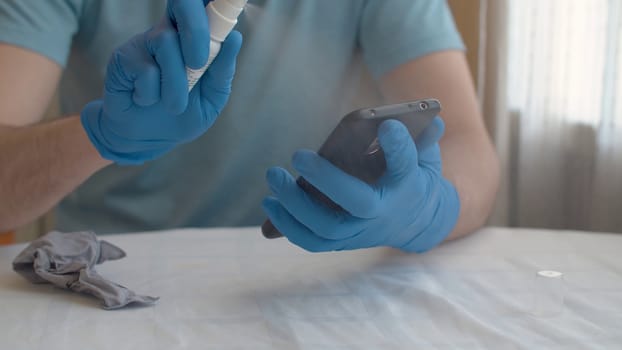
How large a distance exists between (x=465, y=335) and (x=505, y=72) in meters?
1.15

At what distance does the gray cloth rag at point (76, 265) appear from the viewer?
768 mm

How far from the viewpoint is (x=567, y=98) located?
5.45ft

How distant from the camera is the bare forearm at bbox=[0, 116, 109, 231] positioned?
993mm

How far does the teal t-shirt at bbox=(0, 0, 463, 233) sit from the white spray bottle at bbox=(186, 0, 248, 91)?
610mm

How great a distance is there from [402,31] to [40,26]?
0.59m

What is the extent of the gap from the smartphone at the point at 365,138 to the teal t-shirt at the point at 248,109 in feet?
1.66

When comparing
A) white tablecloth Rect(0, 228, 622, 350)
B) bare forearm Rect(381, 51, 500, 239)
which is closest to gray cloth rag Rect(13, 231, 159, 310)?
white tablecloth Rect(0, 228, 622, 350)

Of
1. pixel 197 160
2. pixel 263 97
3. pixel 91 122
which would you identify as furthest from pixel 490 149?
pixel 91 122

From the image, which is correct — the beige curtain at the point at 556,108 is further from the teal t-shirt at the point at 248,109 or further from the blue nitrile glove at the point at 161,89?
the blue nitrile glove at the point at 161,89

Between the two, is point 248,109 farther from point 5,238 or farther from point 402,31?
point 5,238

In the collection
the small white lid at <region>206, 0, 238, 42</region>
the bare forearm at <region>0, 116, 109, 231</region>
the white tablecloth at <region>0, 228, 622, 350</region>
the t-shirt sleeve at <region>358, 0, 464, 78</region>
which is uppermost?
the small white lid at <region>206, 0, 238, 42</region>

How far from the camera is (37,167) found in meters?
1.03

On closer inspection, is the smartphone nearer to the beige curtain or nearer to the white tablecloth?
the white tablecloth

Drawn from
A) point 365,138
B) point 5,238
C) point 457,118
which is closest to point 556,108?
point 457,118
